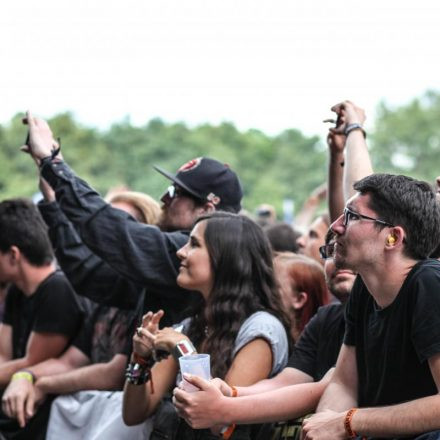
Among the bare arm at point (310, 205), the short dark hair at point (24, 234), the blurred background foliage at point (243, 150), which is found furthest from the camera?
the blurred background foliage at point (243, 150)

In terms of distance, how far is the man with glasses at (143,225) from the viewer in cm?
419

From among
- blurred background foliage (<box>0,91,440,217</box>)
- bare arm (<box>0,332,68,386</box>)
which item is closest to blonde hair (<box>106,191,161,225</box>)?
bare arm (<box>0,332,68,386</box>)

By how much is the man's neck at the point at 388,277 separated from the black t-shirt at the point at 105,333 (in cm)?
191

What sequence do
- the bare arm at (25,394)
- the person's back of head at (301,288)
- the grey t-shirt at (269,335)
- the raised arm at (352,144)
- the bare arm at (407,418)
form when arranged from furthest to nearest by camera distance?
the bare arm at (25,394)
the person's back of head at (301,288)
the raised arm at (352,144)
the grey t-shirt at (269,335)
the bare arm at (407,418)

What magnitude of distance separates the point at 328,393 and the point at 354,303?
1.16 feet

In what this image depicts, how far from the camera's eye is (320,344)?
3.64 meters

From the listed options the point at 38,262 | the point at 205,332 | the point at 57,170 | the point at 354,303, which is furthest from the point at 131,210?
the point at 354,303

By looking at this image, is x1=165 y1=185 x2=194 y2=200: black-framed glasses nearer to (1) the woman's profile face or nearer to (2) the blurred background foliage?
(1) the woman's profile face

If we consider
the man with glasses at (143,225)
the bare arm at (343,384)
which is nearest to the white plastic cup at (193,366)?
the bare arm at (343,384)

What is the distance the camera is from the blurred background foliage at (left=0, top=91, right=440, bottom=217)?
36188 mm

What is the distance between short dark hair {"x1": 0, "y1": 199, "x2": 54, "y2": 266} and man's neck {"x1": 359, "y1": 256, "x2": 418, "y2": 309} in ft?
9.61

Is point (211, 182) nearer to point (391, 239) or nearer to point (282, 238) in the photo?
point (391, 239)

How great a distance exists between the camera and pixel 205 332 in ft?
12.9

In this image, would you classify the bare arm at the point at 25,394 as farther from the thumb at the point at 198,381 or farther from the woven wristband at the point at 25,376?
the thumb at the point at 198,381
